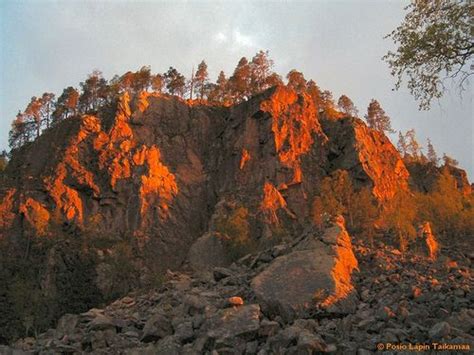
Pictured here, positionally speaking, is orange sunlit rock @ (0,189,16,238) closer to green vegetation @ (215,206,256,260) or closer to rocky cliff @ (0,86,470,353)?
rocky cliff @ (0,86,470,353)

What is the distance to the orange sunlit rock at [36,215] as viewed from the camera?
6306 cm

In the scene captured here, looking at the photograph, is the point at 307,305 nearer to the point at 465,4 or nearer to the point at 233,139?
the point at 465,4

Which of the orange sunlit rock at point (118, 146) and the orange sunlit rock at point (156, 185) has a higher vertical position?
the orange sunlit rock at point (118, 146)

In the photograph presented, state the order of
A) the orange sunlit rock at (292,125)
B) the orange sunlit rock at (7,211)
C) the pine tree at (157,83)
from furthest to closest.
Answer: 1. the pine tree at (157,83)
2. the orange sunlit rock at (292,125)
3. the orange sunlit rock at (7,211)

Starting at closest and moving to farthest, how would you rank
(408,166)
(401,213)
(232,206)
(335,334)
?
(335,334)
(401,213)
(232,206)
(408,166)

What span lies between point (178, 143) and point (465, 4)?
198 ft

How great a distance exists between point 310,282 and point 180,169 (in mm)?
54863

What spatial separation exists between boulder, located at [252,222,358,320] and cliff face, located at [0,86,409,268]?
37.6 metres

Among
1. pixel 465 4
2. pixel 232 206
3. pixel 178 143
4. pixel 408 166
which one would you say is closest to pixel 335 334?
pixel 465 4

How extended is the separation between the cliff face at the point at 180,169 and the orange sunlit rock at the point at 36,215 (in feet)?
0.45

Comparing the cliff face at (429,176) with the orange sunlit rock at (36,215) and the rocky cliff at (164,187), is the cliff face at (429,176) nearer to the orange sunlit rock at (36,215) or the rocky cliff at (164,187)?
the rocky cliff at (164,187)

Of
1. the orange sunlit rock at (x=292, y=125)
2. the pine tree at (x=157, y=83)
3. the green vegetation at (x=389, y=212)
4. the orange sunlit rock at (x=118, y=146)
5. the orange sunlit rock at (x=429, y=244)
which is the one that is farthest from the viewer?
the pine tree at (x=157, y=83)

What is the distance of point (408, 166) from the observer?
91.2 m

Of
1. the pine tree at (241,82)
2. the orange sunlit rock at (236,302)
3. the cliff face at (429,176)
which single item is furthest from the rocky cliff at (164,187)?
the orange sunlit rock at (236,302)
